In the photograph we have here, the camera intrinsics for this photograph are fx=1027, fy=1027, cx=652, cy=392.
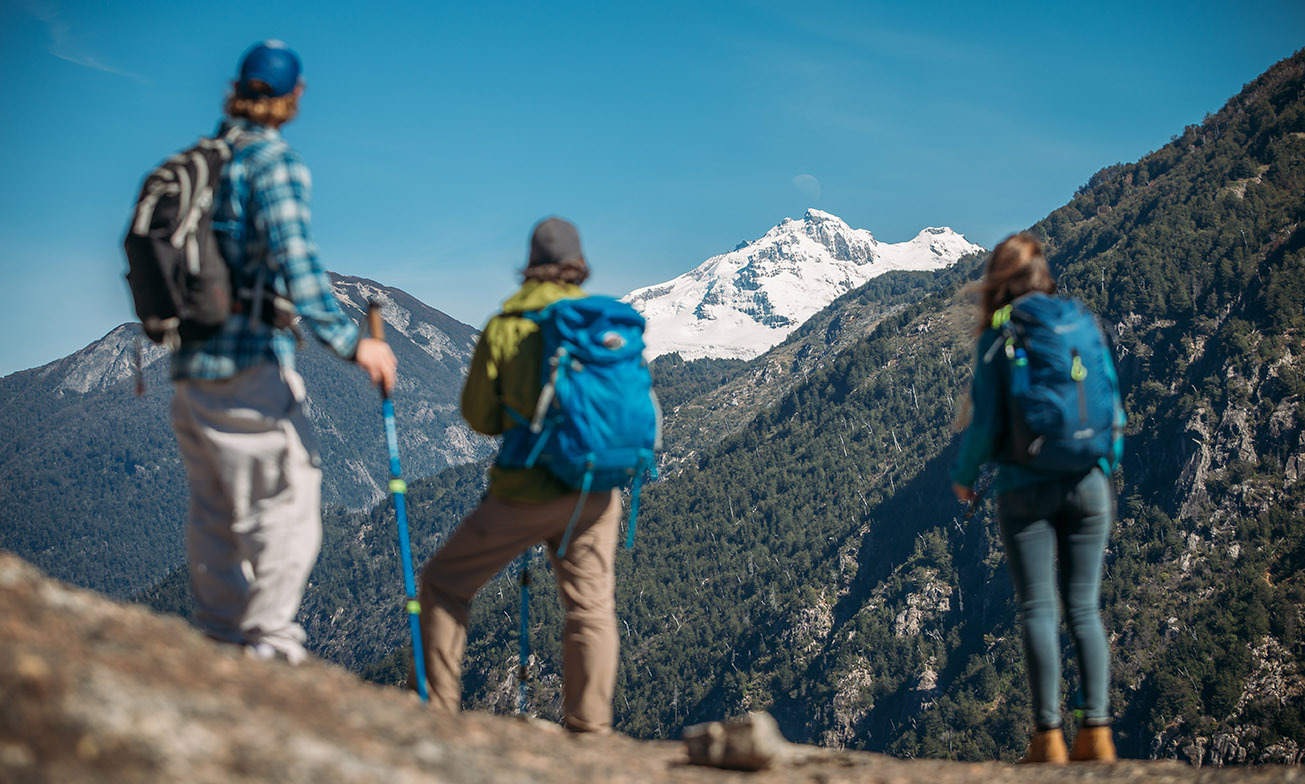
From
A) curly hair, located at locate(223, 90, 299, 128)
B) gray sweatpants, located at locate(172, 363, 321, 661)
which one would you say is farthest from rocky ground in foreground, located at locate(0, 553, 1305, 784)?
curly hair, located at locate(223, 90, 299, 128)

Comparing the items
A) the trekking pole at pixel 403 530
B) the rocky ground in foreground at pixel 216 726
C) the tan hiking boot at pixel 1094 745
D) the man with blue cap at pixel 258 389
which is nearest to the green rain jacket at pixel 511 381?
the trekking pole at pixel 403 530

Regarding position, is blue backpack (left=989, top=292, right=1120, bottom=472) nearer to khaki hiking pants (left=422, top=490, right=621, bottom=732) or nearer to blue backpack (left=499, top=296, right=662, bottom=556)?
blue backpack (left=499, top=296, right=662, bottom=556)

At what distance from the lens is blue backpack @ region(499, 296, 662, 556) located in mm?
5684

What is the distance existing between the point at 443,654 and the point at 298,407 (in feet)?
5.59

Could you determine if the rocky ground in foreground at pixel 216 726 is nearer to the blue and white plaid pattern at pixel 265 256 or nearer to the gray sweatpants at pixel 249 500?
the gray sweatpants at pixel 249 500

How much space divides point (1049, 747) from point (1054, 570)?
1159 mm

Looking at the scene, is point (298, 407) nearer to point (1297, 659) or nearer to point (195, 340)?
point (195, 340)

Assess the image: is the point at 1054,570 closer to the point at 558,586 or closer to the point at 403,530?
the point at 558,586

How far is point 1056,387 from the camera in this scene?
603 cm

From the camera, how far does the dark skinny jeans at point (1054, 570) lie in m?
6.15

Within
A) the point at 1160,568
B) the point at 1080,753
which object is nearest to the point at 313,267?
the point at 1080,753

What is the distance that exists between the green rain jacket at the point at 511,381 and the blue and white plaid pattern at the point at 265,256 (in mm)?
893

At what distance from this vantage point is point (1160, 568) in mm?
153375

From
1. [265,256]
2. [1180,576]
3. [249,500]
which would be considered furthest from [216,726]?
[1180,576]
